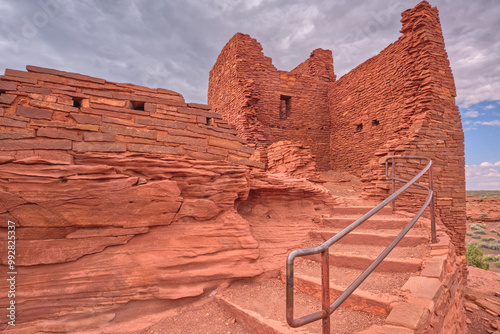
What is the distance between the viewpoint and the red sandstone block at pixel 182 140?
3.24 metres

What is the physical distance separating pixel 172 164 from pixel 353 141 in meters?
8.84

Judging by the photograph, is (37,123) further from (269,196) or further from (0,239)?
(269,196)

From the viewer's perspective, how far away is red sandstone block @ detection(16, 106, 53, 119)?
268 cm

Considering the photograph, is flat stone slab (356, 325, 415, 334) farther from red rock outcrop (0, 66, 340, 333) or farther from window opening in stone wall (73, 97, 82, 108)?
window opening in stone wall (73, 97, 82, 108)

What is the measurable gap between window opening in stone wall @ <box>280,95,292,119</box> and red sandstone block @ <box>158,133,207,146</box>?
8.30 meters

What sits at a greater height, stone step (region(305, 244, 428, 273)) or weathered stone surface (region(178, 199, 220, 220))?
weathered stone surface (region(178, 199, 220, 220))

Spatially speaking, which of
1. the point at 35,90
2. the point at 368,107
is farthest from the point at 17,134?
the point at 368,107

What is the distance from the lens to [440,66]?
670 centimetres

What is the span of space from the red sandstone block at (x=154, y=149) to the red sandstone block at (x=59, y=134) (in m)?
0.55

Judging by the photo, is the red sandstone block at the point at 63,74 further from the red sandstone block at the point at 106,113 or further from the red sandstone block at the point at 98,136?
the red sandstone block at the point at 98,136

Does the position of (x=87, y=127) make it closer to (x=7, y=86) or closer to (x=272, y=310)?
(x=7, y=86)

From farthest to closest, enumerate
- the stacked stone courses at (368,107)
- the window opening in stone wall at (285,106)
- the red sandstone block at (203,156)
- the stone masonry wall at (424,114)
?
the window opening in stone wall at (285,106) → the stacked stone courses at (368,107) → the stone masonry wall at (424,114) → the red sandstone block at (203,156)

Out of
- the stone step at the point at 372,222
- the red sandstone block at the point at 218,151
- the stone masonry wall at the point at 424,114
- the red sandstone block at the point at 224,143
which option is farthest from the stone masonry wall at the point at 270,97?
the red sandstone block at the point at 218,151

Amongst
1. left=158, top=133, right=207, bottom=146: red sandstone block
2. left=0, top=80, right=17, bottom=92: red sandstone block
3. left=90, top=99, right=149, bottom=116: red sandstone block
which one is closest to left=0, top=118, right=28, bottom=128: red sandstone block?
left=0, top=80, right=17, bottom=92: red sandstone block
